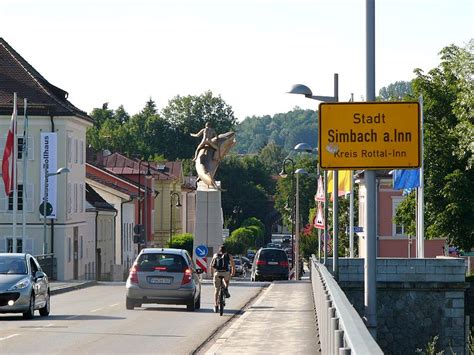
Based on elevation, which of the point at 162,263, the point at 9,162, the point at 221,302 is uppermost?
the point at 9,162

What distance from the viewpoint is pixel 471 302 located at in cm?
6028

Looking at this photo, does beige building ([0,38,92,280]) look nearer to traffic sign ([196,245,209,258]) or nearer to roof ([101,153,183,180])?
traffic sign ([196,245,209,258])

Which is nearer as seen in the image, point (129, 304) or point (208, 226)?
point (129, 304)

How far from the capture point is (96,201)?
3706 inches

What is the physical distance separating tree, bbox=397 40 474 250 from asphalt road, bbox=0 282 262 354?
86.8 ft

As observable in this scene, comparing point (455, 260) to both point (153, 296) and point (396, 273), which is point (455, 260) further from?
point (153, 296)

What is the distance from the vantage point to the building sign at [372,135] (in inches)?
693

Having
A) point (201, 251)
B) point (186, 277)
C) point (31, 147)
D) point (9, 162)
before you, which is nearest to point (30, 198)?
point (31, 147)

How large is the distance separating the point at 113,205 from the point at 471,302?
46.6 m

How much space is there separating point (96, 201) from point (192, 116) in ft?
249

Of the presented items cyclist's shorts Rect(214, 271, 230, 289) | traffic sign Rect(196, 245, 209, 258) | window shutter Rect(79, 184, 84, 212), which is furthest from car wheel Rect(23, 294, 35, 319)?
window shutter Rect(79, 184, 84, 212)

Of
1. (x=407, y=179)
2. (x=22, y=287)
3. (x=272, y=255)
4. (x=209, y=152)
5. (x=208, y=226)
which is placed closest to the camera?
(x=22, y=287)

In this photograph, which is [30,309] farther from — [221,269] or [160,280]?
[221,269]

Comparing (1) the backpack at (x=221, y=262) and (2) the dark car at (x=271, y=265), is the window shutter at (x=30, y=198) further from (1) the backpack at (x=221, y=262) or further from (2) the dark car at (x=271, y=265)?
(1) the backpack at (x=221, y=262)
